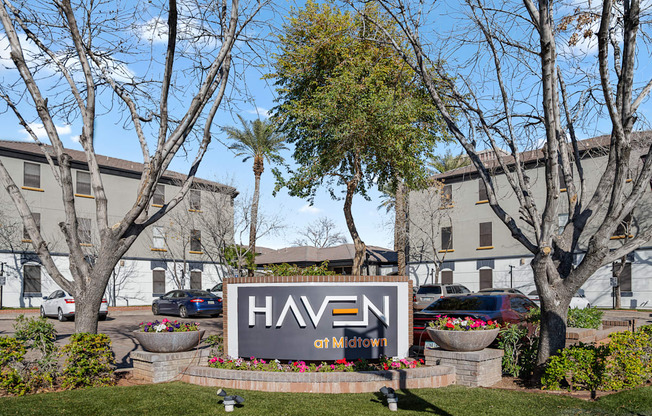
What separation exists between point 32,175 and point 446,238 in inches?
1116

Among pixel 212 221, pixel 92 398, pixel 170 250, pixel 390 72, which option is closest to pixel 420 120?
pixel 390 72

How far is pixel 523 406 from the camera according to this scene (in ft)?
25.0

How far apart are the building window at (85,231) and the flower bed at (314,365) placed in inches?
1048

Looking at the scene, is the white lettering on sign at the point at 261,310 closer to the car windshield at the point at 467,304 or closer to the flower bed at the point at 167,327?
the flower bed at the point at 167,327

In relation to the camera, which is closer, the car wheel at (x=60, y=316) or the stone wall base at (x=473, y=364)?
the stone wall base at (x=473, y=364)

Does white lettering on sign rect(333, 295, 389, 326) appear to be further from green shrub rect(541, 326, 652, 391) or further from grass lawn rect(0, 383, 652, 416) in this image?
green shrub rect(541, 326, 652, 391)

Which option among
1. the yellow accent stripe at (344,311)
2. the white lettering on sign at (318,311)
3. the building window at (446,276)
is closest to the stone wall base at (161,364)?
the white lettering on sign at (318,311)

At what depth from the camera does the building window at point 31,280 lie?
31.9m

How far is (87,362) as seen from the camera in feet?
28.5

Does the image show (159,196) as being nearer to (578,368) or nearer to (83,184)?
(83,184)

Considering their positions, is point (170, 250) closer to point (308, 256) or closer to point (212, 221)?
point (212, 221)

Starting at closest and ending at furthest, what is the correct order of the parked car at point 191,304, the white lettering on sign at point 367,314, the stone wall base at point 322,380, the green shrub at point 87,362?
the green shrub at point 87,362 → the stone wall base at point 322,380 → the white lettering on sign at point 367,314 → the parked car at point 191,304

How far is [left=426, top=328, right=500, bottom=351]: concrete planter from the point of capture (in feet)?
31.0

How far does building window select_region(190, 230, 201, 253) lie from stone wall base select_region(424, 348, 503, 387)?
29187 mm
